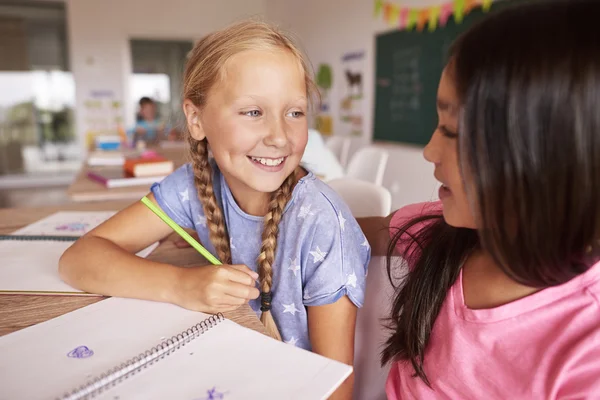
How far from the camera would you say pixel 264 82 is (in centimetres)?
77

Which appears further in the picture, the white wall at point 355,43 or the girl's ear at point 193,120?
the white wall at point 355,43

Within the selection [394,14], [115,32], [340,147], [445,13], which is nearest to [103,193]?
[340,147]

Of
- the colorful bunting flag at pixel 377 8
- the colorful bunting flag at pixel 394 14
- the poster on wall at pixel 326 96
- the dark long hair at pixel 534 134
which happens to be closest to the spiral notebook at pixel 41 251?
the dark long hair at pixel 534 134

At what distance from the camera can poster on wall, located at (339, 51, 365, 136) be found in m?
4.20

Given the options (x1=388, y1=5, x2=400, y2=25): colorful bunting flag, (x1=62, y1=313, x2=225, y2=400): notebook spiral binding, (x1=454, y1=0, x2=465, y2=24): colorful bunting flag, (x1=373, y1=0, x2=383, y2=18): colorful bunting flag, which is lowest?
(x1=62, y1=313, x2=225, y2=400): notebook spiral binding

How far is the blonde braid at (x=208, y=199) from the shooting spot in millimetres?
885

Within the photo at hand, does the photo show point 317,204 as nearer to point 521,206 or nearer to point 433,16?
point 521,206

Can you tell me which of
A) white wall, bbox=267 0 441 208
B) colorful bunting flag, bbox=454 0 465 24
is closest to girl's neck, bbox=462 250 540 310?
white wall, bbox=267 0 441 208

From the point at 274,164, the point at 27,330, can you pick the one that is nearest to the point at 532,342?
the point at 274,164

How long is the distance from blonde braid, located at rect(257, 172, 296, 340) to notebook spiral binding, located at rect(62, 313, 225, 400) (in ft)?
0.70

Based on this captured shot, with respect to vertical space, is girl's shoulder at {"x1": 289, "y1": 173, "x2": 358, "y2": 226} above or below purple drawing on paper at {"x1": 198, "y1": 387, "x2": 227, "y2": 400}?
above

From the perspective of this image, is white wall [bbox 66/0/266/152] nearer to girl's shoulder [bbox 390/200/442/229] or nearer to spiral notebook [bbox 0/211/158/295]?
spiral notebook [bbox 0/211/158/295]

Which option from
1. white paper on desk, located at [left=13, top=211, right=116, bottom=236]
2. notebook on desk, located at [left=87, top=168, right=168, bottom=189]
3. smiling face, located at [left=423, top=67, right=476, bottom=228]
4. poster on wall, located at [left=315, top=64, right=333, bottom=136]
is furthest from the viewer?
poster on wall, located at [left=315, top=64, right=333, bottom=136]

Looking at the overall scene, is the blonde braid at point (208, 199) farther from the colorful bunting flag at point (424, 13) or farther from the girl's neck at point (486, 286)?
the colorful bunting flag at point (424, 13)
